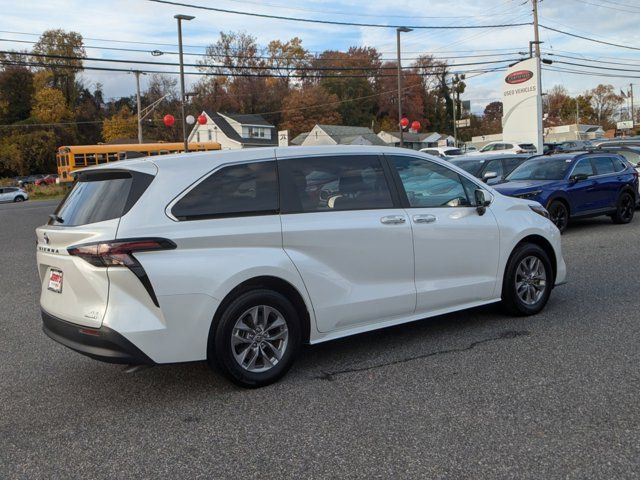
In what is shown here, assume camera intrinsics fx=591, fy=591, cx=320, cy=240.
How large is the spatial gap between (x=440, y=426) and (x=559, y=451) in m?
0.70

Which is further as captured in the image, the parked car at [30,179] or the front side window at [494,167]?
the parked car at [30,179]

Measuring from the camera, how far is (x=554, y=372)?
456 centimetres

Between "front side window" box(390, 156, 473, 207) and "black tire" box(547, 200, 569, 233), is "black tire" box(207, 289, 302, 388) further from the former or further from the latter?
"black tire" box(547, 200, 569, 233)

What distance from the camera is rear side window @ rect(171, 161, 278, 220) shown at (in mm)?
4266

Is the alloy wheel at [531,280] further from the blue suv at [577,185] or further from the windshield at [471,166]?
the windshield at [471,166]

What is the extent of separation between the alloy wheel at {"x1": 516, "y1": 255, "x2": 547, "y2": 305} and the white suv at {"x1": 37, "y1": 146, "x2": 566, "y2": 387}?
1.79 ft

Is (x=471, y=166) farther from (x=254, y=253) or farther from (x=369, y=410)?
(x=369, y=410)

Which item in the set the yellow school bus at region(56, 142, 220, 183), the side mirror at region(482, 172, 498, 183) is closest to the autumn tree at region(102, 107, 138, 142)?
the yellow school bus at region(56, 142, 220, 183)

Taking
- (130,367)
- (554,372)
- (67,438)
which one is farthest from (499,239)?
(67,438)

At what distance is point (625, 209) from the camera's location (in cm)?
1373

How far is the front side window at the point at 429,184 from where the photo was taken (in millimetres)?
5363

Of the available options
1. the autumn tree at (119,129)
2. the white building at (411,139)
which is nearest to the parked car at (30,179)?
the autumn tree at (119,129)

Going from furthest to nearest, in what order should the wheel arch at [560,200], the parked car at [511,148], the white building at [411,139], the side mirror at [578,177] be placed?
the white building at [411,139]
the parked car at [511,148]
the side mirror at [578,177]
the wheel arch at [560,200]

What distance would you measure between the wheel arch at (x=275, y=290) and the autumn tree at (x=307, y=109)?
262ft
